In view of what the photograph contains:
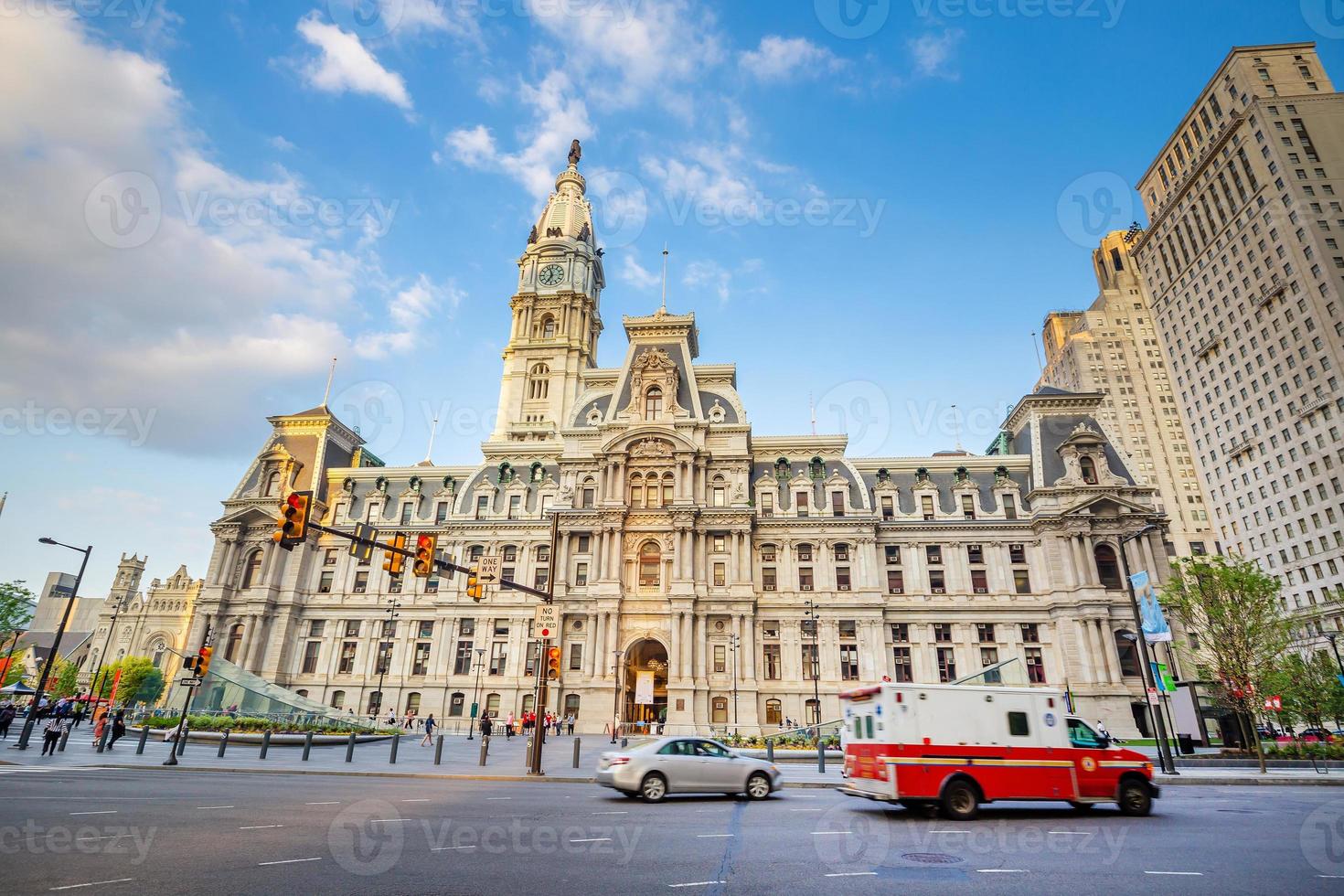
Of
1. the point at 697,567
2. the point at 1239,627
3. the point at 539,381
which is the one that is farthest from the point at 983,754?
the point at 539,381

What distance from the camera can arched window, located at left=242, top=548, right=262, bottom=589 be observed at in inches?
2483

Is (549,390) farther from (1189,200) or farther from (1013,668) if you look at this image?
(1189,200)

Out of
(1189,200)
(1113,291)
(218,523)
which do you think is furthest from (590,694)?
(1113,291)

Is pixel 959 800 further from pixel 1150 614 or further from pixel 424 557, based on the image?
pixel 1150 614

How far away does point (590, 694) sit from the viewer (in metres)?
50.2

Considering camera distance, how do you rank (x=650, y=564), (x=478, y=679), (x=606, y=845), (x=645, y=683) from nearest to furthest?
(x=606, y=845), (x=645, y=683), (x=650, y=564), (x=478, y=679)

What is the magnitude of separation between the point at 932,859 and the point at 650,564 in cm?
4492

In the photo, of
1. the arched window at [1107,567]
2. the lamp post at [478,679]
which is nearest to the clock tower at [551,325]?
the lamp post at [478,679]

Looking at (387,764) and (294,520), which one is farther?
(387,764)

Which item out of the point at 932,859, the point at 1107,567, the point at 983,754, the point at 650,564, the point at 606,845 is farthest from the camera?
the point at 650,564

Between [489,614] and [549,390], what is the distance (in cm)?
4189

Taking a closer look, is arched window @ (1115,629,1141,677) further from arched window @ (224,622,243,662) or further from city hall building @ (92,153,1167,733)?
arched window @ (224,622,243,662)

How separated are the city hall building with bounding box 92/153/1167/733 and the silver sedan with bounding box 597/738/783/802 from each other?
103ft

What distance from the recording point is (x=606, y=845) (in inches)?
440
